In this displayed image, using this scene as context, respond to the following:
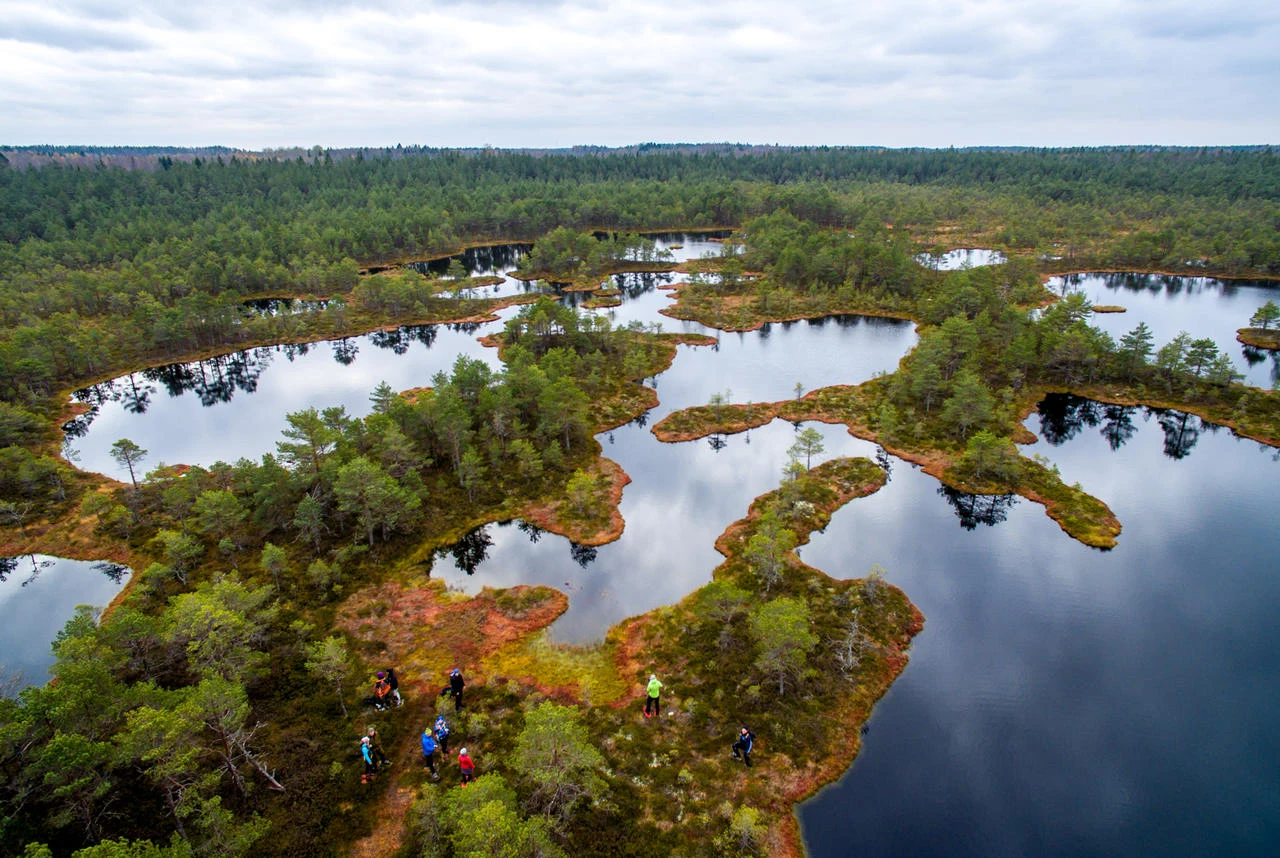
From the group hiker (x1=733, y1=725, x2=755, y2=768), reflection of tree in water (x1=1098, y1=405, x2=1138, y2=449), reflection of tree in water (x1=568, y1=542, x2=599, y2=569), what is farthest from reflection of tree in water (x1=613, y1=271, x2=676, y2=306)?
hiker (x1=733, y1=725, x2=755, y2=768)

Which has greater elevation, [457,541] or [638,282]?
[638,282]

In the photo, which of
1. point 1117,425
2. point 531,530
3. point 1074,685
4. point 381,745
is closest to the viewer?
point 381,745

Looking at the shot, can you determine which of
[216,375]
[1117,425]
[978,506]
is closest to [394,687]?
[978,506]

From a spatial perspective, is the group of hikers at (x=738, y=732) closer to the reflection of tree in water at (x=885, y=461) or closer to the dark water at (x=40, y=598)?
the reflection of tree in water at (x=885, y=461)

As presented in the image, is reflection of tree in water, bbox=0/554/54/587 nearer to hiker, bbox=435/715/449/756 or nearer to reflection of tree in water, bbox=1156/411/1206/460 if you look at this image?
hiker, bbox=435/715/449/756

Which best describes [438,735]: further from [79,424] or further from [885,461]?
[79,424]

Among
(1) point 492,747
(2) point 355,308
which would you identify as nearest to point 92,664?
(1) point 492,747

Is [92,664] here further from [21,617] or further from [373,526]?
[21,617]
